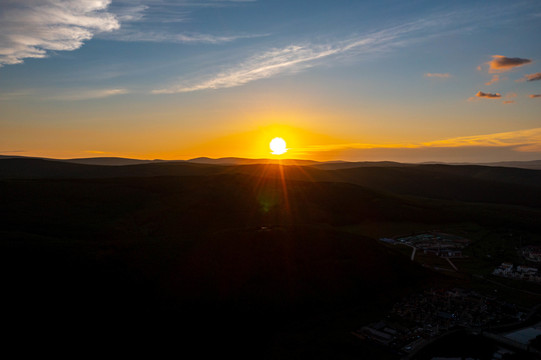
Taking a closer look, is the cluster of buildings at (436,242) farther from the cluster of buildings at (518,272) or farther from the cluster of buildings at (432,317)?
the cluster of buildings at (432,317)

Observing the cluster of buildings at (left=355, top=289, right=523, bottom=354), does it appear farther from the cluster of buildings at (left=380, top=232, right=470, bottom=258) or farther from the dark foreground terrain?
the cluster of buildings at (left=380, top=232, right=470, bottom=258)

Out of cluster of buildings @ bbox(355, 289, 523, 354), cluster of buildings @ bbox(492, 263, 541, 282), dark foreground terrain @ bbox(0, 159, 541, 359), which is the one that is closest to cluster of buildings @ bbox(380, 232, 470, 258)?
cluster of buildings @ bbox(492, 263, 541, 282)

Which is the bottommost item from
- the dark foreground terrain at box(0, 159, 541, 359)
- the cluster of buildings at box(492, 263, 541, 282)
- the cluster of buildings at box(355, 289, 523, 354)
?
the cluster of buildings at box(492, 263, 541, 282)

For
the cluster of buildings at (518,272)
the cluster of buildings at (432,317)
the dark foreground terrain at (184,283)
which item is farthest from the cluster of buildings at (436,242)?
the cluster of buildings at (432,317)

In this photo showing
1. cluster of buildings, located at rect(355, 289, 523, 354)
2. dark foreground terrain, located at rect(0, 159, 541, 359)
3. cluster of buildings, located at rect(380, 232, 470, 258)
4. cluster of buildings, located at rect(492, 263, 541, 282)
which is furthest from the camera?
cluster of buildings, located at rect(380, 232, 470, 258)

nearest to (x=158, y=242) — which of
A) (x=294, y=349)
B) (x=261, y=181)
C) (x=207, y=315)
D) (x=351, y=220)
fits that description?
(x=207, y=315)
